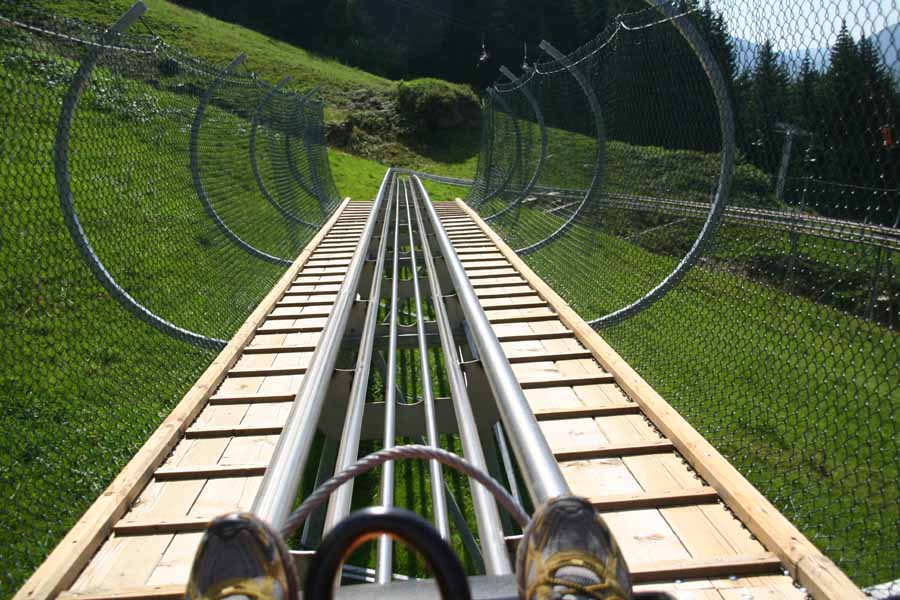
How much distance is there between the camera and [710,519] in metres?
2.20

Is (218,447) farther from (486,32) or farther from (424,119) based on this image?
(486,32)

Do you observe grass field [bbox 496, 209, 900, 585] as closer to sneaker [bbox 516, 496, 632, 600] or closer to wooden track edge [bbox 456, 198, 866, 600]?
wooden track edge [bbox 456, 198, 866, 600]

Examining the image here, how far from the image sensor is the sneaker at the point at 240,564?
0.93 m

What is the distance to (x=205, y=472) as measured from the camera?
2.51 meters

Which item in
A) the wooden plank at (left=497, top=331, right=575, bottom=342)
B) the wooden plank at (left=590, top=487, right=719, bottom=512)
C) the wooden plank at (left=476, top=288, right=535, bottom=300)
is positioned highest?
the wooden plank at (left=476, top=288, right=535, bottom=300)

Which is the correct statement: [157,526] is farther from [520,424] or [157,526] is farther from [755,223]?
[755,223]

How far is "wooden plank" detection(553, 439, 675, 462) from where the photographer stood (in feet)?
8.57

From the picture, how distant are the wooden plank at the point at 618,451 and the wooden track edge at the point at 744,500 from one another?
0.18ft

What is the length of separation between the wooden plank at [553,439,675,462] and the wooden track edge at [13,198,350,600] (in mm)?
1451

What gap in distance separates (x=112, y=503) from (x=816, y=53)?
2.81m

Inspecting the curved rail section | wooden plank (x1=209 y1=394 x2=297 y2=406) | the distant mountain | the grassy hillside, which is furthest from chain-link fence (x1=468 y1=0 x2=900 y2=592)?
the grassy hillside

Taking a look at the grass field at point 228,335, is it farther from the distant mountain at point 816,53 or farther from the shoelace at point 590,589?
the shoelace at point 590,589

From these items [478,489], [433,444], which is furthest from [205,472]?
[478,489]

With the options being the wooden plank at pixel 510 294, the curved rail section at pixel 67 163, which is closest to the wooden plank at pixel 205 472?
the curved rail section at pixel 67 163
